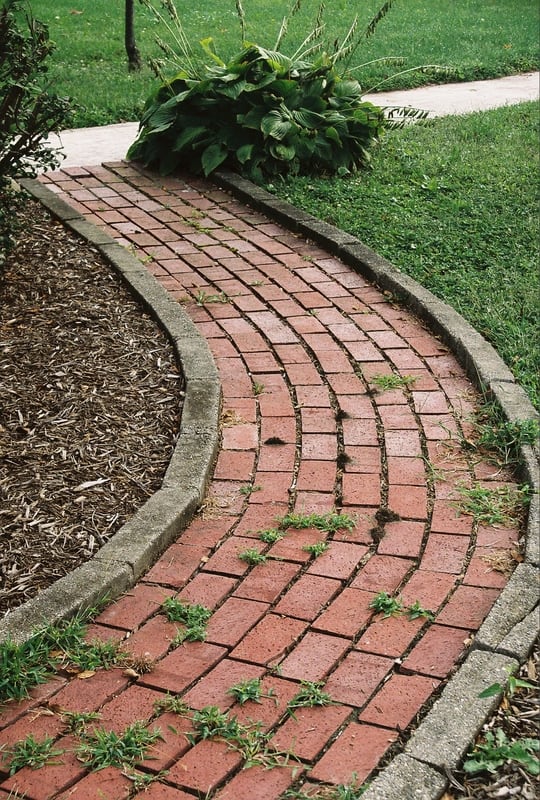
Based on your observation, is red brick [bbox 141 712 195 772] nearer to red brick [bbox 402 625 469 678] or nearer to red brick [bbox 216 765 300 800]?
red brick [bbox 216 765 300 800]

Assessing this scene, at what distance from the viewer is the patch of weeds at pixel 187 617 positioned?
2877 mm

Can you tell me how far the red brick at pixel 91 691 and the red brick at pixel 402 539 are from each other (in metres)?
1.00

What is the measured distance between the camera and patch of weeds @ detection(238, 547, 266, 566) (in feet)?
10.5

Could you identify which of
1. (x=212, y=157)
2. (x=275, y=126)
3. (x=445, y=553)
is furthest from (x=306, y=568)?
(x=212, y=157)

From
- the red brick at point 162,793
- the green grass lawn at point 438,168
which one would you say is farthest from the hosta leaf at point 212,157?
the red brick at point 162,793

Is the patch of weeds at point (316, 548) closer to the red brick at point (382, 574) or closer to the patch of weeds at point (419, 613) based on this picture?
the red brick at point (382, 574)

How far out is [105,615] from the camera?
299 cm

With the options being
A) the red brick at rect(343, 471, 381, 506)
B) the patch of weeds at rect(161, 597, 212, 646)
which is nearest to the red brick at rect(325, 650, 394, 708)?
the patch of weeds at rect(161, 597, 212, 646)

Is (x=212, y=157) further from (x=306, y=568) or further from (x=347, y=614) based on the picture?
(x=347, y=614)

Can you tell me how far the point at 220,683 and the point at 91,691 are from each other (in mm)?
353

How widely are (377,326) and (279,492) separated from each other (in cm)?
159

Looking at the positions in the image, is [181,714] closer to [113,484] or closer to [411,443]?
[113,484]

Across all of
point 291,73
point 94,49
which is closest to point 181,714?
point 291,73

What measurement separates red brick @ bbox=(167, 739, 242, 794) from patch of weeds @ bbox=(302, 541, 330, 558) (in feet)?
2.90
